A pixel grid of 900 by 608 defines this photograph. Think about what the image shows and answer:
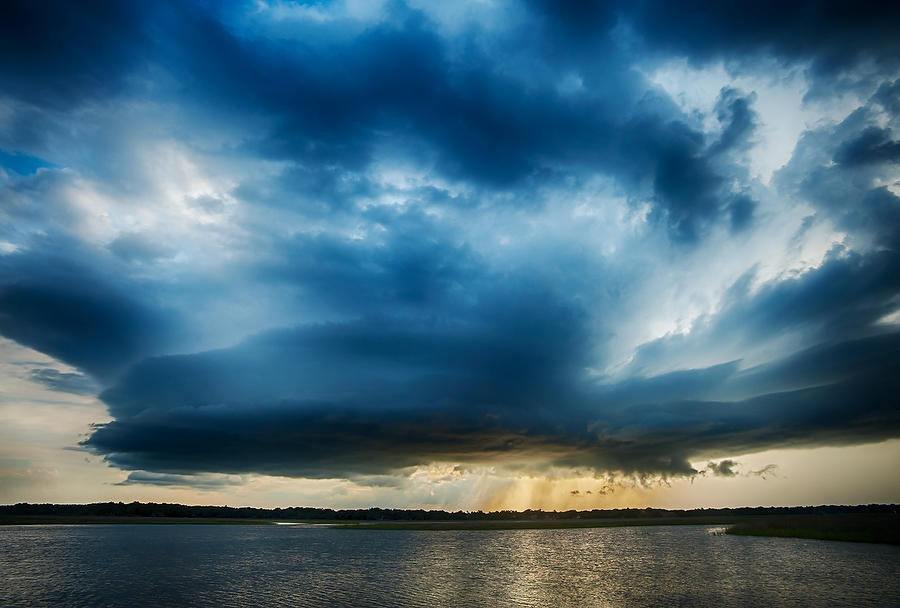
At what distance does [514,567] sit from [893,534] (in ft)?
327

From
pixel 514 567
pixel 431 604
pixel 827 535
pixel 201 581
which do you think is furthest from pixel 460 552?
pixel 827 535

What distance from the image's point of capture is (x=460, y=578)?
2876 inches

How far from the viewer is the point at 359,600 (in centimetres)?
5609

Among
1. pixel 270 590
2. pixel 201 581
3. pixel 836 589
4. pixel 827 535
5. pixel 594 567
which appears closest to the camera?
pixel 836 589

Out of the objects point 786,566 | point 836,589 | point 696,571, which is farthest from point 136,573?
point 786,566

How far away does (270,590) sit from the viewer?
64125 millimetres

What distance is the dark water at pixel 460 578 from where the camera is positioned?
184 ft

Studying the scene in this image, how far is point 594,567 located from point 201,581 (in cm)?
5952

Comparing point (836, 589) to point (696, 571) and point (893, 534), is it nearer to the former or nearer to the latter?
point (696, 571)

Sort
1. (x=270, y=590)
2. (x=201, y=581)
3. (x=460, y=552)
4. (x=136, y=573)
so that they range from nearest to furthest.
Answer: (x=270, y=590) → (x=201, y=581) → (x=136, y=573) → (x=460, y=552)

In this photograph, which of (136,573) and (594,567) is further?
(594,567)

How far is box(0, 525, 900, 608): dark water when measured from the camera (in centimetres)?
5600

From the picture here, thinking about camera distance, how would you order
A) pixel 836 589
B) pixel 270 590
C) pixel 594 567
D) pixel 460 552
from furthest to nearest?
pixel 460 552
pixel 594 567
pixel 270 590
pixel 836 589

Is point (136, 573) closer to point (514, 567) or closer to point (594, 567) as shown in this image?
point (514, 567)
